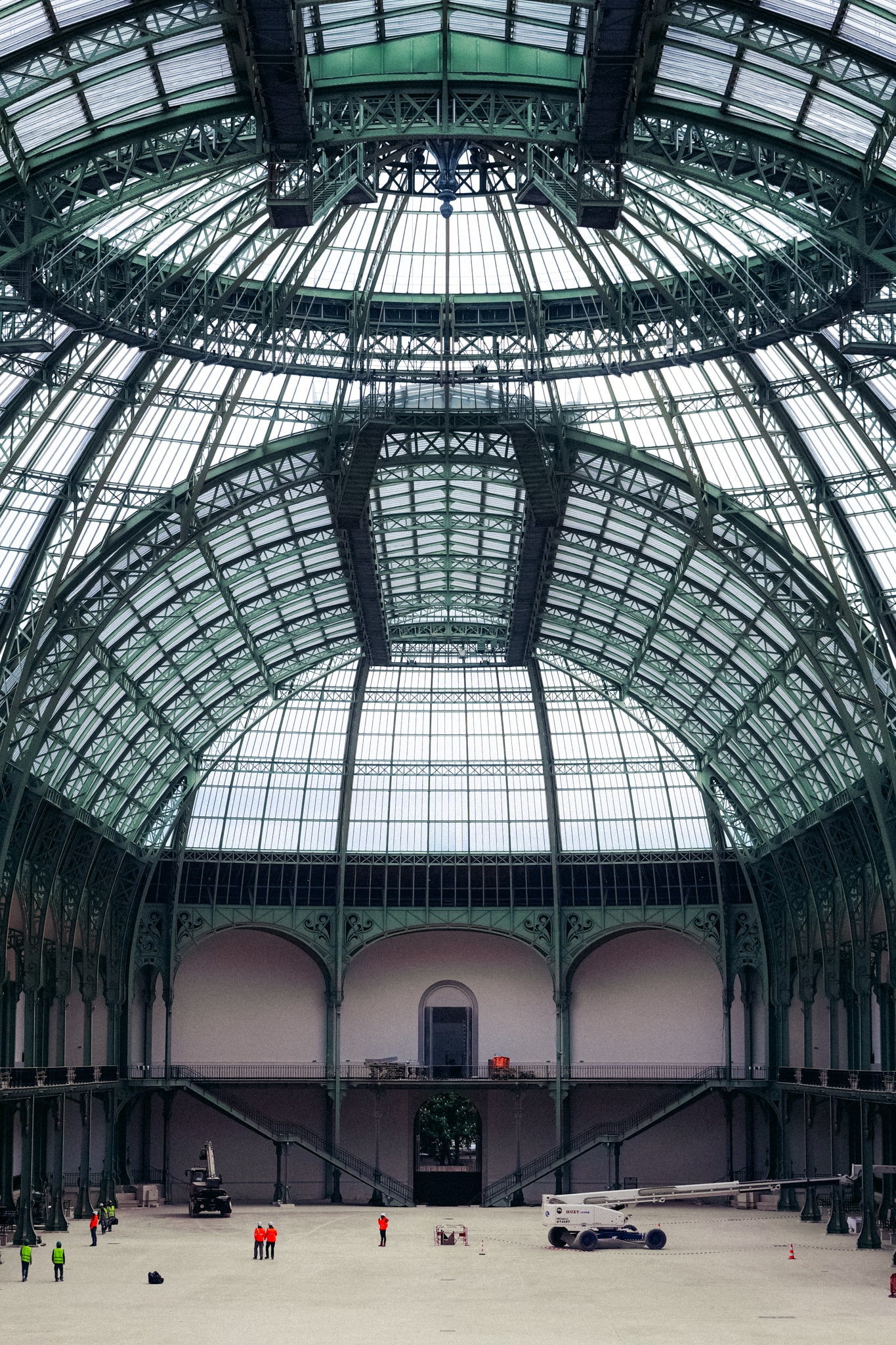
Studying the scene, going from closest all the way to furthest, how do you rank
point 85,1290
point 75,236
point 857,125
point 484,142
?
point 857,125, point 484,142, point 75,236, point 85,1290

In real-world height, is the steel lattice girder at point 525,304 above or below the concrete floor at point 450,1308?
above

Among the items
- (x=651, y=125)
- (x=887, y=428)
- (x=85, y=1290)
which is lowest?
(x=85, y=1290)

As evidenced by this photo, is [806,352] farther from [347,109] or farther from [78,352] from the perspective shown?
[78,352]

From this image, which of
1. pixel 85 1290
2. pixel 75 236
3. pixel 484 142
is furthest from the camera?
pixel 85 1290

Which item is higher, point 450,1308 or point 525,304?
point 525,304

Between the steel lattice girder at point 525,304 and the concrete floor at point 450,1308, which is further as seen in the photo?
the steel lattice girder at point 525,304

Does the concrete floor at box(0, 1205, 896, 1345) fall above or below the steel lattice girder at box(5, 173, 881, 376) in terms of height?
below

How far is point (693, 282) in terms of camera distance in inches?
1813

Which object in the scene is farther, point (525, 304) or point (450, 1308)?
point (525, 304)

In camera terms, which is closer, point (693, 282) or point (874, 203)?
point (874, 203)

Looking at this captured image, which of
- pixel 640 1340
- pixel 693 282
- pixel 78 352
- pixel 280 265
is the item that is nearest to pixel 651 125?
pixel 693 282

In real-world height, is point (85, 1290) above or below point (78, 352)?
below

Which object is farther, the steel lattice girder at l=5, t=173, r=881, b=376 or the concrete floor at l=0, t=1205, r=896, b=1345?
the steel lattice girder at l=5, t=173, r=881, b=376

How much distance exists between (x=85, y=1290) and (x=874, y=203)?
118 ft
